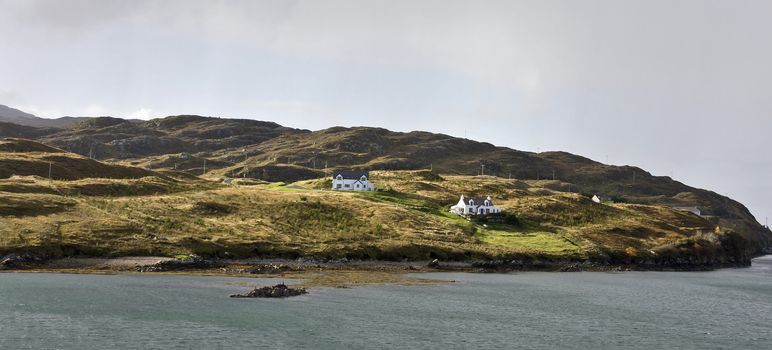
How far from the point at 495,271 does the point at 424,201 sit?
59.2 m

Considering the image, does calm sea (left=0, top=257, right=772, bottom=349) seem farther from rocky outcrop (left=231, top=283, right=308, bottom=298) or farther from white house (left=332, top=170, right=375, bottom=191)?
white house (left=332, top=170, right=375, bottom=191)

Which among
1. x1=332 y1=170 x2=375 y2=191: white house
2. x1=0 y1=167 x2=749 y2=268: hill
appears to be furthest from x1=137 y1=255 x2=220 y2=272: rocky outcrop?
x1=332 y1=170 x2=375 y2=191: white house

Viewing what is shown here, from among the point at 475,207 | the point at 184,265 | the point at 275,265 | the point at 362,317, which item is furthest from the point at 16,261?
the point at 475,207

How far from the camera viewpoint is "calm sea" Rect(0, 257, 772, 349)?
4719 centimetres

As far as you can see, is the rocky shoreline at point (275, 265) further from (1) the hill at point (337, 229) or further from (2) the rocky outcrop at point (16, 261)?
(1) the hill at point (337, 229)

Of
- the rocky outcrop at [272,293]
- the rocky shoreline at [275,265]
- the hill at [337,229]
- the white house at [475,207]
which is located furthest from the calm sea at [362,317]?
the white house at [475,207]

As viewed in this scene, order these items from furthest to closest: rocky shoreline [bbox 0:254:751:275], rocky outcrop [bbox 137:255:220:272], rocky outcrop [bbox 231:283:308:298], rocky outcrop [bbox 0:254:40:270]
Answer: rocky outcrop [bbox 137:255:220:272] < rocky shoreline [bbox 0:254:751:275] < rocky outcrop [bbox 0:254:40:270] < rocky outcrop [bbox 231:283:308:298]

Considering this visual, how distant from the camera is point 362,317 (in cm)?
5784

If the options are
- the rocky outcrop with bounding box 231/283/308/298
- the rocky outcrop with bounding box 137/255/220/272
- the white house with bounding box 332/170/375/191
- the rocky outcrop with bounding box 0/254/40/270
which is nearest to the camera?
the rocky outcrop with bounding box 231/283/308/298

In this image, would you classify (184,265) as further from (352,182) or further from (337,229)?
(352,182)

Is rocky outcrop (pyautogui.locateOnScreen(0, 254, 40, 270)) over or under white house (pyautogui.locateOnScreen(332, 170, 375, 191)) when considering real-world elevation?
under

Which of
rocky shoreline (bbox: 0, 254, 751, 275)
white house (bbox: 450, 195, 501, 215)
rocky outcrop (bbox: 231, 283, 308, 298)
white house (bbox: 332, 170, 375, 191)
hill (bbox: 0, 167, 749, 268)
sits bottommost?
rocky outcrop (bbox: 231, 283, 308, 298)

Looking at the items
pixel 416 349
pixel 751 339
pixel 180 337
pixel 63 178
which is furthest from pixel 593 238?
pixel 63 178

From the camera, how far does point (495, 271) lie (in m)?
110
